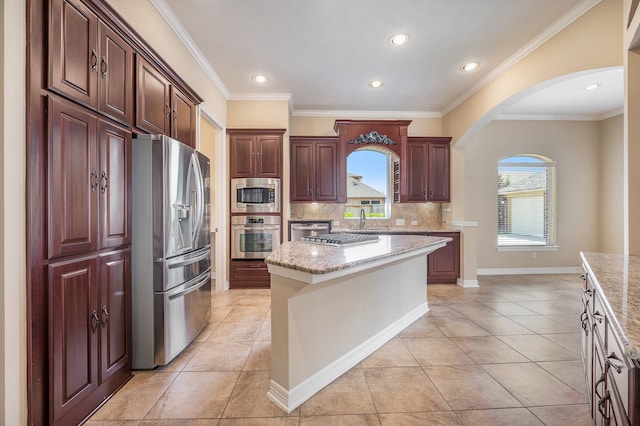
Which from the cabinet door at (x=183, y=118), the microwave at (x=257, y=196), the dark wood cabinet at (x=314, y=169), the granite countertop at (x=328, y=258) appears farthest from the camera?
the dark wood cabinet at (x=314, y=169)

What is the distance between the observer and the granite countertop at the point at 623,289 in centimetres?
70

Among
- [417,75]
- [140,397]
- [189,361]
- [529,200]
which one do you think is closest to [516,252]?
[529,200]

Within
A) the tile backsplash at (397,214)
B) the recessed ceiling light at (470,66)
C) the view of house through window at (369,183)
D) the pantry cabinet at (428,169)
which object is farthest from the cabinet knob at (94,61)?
the pantry cabinet at (428,169)

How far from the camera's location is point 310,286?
1.72 meters

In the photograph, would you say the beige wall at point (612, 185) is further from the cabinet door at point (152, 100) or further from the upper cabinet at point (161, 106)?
the cabinet door at point (152, 100)

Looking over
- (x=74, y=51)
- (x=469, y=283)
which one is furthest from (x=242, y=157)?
(x=469, y=283)

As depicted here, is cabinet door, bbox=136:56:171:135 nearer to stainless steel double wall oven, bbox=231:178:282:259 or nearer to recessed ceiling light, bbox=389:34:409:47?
stainless steel double wall oven, bbox=231:178:282:259

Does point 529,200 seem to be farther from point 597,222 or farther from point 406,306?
point 406,306

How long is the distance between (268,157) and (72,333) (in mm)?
3216

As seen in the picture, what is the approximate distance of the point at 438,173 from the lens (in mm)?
4867

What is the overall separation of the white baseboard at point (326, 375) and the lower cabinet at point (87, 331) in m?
1.07

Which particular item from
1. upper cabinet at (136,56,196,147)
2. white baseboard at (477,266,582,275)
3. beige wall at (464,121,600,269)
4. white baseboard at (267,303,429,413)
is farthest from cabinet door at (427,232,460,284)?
upper cabinet at (136,56,196,147)

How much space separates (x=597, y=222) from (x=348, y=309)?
6190 mm

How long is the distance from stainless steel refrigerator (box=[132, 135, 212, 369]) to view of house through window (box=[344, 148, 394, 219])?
11.1 ft
